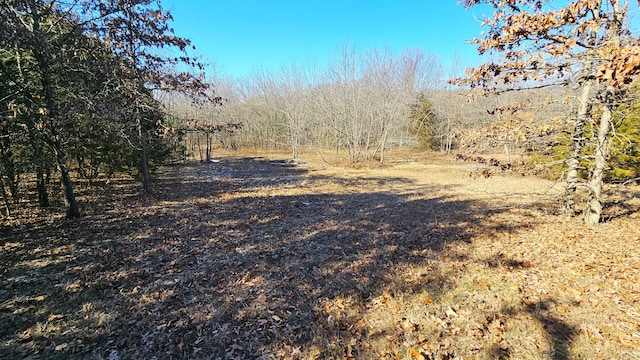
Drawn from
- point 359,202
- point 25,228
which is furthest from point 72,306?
point 359,202

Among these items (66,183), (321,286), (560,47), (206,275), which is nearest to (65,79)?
(66,183)

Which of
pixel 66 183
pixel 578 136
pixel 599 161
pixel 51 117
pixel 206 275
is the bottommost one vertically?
pixel 206 275

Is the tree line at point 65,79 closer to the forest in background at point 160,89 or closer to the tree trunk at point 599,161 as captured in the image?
the forest in background at point 160,89

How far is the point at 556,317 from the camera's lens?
11.4ft

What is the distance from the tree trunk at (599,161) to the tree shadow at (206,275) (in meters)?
1.60

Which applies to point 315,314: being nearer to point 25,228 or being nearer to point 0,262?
point 0,262

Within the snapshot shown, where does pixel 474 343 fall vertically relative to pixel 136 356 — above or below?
above

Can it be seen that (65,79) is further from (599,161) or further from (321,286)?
(599,161)

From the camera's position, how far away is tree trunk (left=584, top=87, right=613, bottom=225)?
549 cm

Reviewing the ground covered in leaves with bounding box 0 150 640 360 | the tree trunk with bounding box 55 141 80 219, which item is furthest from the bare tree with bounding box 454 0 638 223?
the tree trunk with bounding box 55 141 80 219

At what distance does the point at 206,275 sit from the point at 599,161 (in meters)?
8.13

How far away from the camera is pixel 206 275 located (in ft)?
16.7

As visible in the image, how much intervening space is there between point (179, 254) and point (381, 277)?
420cm

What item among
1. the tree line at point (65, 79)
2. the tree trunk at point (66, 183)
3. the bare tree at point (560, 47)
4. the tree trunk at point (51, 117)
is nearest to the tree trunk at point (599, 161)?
the bare tree at point (560, 47)
